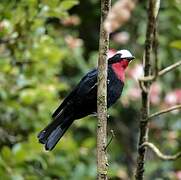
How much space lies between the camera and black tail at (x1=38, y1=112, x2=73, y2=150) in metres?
2.59

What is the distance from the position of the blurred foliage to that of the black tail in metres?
0.60

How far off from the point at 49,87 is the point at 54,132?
104 cm

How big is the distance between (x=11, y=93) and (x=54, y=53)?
1.18ft

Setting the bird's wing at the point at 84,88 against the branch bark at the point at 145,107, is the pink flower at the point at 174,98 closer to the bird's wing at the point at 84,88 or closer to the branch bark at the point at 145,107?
the bird's wing at the point at 84,88

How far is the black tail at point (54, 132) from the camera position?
2.59m

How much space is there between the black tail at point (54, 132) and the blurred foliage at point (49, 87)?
23.5 inches

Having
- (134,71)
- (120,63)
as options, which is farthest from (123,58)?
(134,71)

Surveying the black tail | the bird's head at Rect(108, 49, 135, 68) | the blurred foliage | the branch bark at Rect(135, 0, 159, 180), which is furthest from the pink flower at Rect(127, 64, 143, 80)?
the branch bark at Rect(135, 0, 159, 180)

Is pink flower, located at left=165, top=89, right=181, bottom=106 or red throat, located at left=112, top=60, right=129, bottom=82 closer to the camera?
red throat, located at left=112, top=60, right=129, bottom=82

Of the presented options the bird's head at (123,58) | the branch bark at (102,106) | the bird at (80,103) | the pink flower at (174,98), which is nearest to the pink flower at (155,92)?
the pink flower at (174,98)

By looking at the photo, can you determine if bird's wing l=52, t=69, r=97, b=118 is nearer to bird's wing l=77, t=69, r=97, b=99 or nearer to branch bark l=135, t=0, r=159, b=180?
bird's wing l=77, t=69, r=97, b=99

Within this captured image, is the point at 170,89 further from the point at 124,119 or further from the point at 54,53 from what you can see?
the point at 54,53

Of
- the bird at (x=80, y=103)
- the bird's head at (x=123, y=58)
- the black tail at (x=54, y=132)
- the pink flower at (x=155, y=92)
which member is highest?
the pink flower at (x=155, y=92)

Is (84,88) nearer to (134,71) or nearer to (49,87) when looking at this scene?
(49,87)
